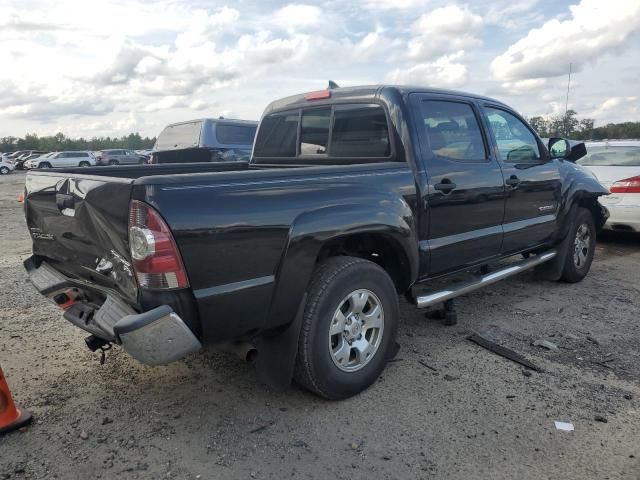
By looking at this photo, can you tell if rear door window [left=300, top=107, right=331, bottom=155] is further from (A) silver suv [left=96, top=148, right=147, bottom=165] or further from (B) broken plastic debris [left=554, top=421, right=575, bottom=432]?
(A) silver suv [left=96, top=148, right=147, bottom=165]

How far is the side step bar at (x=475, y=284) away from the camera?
3.80 m

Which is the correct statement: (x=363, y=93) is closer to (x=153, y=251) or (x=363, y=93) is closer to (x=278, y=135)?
(x=278, y=135)

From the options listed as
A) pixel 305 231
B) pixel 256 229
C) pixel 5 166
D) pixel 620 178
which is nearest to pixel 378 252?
pixel 305 231

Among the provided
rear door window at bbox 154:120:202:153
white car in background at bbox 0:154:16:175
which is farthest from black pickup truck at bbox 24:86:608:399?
white car in background at bbox 0:154:16:175

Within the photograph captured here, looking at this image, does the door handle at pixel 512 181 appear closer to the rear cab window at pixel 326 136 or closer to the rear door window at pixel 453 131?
the rear door window at pixel 453 131

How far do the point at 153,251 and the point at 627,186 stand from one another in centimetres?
713

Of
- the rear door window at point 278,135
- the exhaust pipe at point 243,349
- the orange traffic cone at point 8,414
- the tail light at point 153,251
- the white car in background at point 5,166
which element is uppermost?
the rear door window at point 278,135

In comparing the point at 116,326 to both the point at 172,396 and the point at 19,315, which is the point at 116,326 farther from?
the point at 19,315

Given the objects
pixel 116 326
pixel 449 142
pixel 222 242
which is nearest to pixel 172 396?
pixel 116 326

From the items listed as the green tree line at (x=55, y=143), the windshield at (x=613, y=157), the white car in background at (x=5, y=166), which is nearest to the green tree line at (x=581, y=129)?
the windshield at (x=613, y=157)

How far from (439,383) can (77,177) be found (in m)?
2.56

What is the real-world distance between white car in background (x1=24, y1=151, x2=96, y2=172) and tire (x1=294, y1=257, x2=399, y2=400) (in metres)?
37.4

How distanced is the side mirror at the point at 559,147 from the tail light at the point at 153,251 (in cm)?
418

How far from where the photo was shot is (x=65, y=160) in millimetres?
37438
